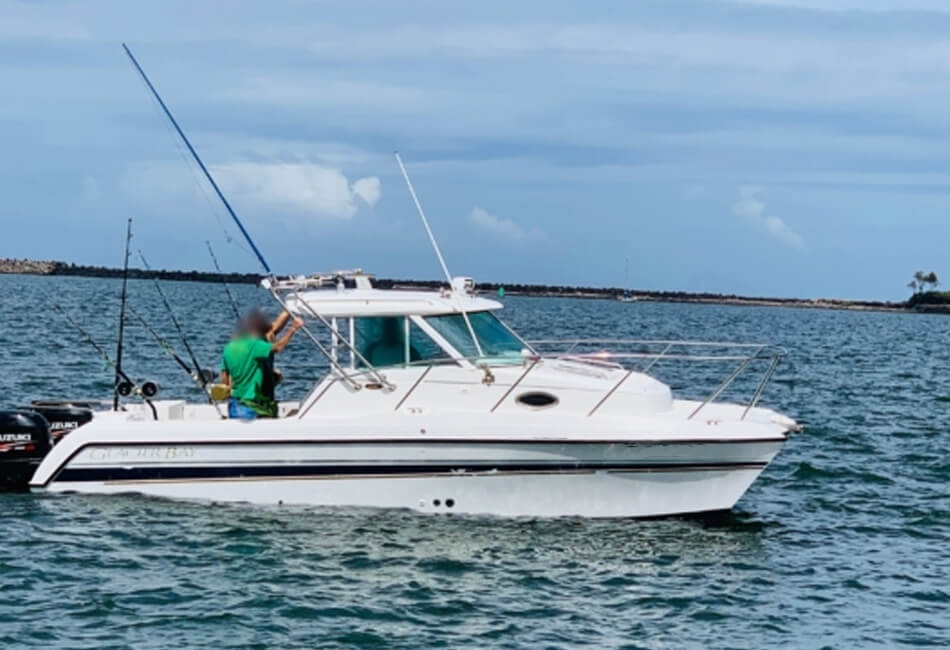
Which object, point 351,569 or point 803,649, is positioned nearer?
point 803,649

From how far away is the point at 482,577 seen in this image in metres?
11.3

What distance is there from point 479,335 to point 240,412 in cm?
263

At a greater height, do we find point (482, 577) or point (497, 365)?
point (497, 365)

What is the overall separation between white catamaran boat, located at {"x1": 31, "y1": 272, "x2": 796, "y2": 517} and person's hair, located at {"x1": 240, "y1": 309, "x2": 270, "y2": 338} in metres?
0.58

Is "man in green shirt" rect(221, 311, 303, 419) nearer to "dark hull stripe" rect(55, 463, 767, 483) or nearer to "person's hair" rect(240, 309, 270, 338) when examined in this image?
"person's hair" rect(240, 309, 270, 338)

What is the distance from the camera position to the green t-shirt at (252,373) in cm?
1349

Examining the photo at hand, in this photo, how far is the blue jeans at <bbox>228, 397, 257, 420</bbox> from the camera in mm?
13237

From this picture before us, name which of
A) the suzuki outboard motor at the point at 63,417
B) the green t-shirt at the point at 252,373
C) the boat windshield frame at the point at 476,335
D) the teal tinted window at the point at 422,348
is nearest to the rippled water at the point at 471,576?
the suzuki outboard motor at the point at 63,417

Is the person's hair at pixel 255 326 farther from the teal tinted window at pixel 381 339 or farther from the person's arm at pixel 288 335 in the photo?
the teal tinted window at pixel 381 339

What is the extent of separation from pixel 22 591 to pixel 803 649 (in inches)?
245

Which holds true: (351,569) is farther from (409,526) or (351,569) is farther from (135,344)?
(135,344)

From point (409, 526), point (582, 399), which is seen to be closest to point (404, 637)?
point (409, 526)

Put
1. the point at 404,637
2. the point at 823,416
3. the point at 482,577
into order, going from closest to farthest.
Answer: the point at 404,637 → the point at 482,577 → the point at 823,416

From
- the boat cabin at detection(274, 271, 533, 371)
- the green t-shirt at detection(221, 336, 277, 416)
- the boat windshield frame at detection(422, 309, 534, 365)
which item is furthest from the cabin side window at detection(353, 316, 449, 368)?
the green t-shirt at detection(221, 336, 277, 416)
